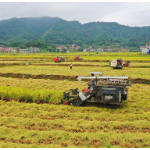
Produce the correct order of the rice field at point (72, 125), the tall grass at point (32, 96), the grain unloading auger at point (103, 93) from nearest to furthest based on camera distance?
the rice field at point (72, 125) < the grain unloading auger at point (103, 93) < the tall grass at point (32, 96)

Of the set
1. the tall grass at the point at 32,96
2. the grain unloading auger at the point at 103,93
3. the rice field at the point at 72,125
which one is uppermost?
the grain unloading auger at the point at 103,93

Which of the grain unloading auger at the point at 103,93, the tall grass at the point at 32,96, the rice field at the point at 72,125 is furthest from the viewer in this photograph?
the tall grass at the point at 32,96

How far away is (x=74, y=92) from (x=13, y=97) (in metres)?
4.07

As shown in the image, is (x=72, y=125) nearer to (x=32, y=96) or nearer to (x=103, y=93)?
(x=103, y=93)

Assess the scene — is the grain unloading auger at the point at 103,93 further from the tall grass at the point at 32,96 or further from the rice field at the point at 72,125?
the tall grass at the point at 32,96

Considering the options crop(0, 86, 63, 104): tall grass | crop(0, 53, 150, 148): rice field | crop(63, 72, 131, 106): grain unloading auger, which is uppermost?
crop(63, 72, 131, 106): grain unloading auger

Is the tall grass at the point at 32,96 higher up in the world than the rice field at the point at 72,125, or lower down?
higher up

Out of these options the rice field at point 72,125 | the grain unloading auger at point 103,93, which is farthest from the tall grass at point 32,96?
the grain unloading auger at point 103,93

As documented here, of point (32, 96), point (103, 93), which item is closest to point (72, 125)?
point (103, 93)

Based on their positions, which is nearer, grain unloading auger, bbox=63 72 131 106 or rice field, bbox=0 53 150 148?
rice field, bbox=0 53 150 148

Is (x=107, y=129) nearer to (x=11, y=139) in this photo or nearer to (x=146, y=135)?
(x=146, y=135)

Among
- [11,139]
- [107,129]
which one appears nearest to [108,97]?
[107,129]

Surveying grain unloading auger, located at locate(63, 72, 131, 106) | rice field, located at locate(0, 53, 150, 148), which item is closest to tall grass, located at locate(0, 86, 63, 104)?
rice field, located at locate(0, 53, 150, 148)

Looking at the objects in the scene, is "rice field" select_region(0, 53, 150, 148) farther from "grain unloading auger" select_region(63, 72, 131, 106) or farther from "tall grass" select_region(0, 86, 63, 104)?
"grain unloading auger" select_region(63, 72, 131, 106)
